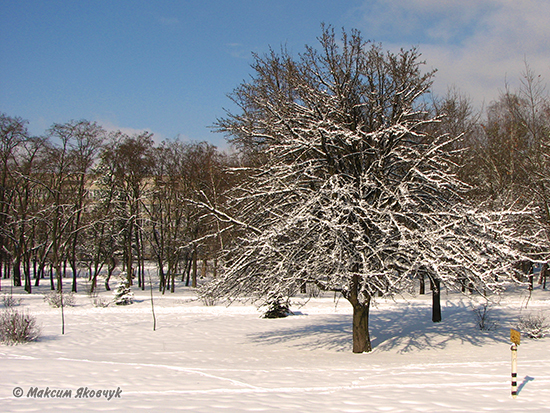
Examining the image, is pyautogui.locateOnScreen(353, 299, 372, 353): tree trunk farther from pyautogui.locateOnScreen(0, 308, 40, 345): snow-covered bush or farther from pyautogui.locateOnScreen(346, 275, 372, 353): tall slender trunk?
pyautogui.locateOnScreen(0, 308, 40, 345): snow-covered bush

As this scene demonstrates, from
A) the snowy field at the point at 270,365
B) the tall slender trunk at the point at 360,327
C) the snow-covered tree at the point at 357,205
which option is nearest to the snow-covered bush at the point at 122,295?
the snowy field at the point at 270,365

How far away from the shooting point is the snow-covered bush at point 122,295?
886 inches

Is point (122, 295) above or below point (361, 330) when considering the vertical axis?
below

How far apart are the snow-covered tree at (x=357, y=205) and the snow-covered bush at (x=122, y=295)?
41.9ft

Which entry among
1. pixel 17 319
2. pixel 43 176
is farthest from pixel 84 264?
pixel 17 319

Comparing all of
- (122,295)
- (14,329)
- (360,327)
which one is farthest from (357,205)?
(122,295)

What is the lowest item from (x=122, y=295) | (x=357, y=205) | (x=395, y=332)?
(x=395, y=332)

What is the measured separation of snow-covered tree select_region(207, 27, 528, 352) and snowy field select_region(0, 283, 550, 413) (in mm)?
1618

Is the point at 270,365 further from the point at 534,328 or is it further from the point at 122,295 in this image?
the point at 122,295

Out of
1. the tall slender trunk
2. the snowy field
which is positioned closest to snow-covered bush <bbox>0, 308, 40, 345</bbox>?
the snowy field

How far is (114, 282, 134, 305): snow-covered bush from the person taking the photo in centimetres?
2252

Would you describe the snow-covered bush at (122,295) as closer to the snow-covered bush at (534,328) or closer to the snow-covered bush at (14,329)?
the snow-covered bush at (14,329)

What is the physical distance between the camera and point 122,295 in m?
22.7

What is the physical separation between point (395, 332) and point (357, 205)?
6.49m
